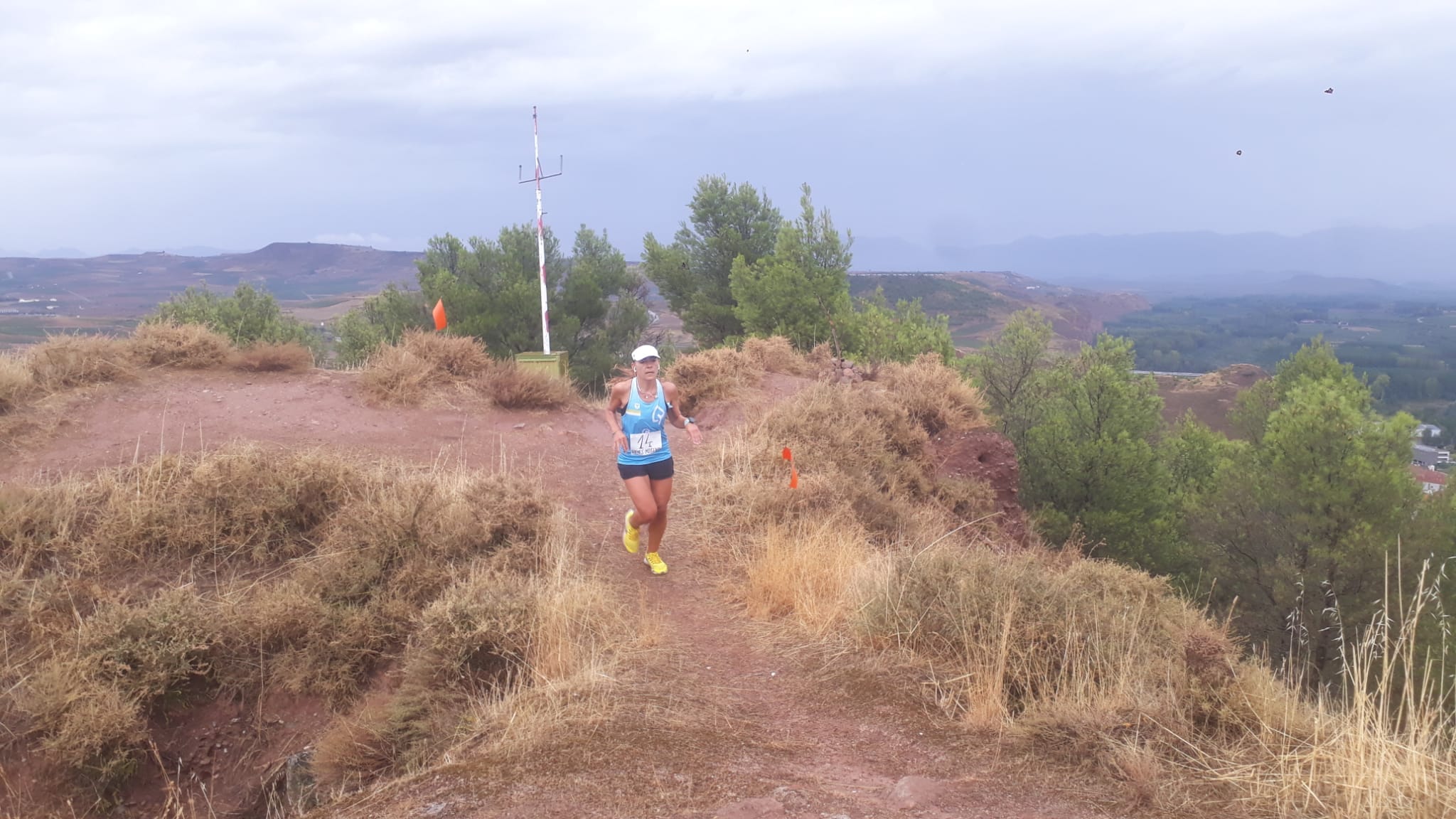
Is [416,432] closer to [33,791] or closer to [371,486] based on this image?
[371,486]

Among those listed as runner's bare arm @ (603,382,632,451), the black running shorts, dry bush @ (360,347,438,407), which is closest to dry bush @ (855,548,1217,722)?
the black running shorts

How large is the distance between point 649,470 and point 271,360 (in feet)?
21.0

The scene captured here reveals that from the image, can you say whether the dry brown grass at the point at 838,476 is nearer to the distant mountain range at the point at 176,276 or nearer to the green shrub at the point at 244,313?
the green shrub at the point at 244,313

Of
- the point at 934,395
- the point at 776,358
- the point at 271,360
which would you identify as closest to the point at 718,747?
the point at 271,360

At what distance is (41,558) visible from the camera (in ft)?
18.4

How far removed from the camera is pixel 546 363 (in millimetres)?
11570

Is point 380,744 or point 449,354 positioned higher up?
point 449,354

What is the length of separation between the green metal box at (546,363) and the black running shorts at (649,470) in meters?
5.45

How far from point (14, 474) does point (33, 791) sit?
342 centimetres

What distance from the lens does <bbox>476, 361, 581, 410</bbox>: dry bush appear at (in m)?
10.3

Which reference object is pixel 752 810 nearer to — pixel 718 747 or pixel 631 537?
pixel 718 747

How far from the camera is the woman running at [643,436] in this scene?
5.84m

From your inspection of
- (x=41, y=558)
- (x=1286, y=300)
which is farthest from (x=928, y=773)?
(x=1286, y=300)

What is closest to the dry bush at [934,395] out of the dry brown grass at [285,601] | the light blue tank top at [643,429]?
the light blue tank top at [643,429]
